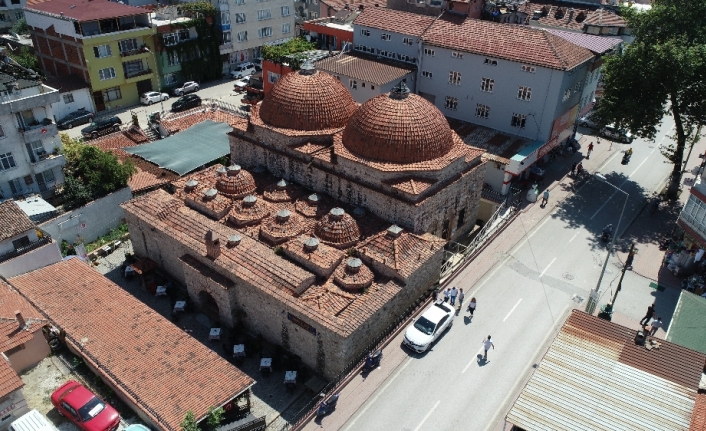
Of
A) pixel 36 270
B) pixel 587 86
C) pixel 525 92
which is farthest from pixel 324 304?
pixel 587 86

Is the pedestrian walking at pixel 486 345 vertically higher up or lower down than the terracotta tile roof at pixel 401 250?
lower down

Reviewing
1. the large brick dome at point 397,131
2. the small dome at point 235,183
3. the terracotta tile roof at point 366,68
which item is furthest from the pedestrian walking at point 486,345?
the terracotta tile roof at point 366,68

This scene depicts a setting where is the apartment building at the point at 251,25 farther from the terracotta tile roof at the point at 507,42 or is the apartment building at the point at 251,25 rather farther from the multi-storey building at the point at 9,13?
the multi-storey building at the point at 9,13

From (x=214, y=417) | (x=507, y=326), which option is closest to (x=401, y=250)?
(x=507, y=326)

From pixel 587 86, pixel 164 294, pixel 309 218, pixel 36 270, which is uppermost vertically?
pixel 587 86

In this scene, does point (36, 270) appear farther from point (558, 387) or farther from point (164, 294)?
point (558, 387)
